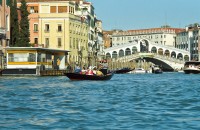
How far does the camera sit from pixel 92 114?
18.9 metres

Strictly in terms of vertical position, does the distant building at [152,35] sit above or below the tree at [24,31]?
above

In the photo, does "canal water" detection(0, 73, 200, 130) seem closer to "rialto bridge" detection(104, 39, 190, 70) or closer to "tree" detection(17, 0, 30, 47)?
"tree" detection(17, 0, 30, 47)

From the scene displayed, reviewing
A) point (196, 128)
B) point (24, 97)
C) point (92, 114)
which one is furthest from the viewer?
point (24, 97)

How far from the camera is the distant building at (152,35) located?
150 meters

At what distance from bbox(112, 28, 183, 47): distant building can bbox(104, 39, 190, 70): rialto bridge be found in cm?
2272

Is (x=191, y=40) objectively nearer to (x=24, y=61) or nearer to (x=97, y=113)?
(x=24, y=61)

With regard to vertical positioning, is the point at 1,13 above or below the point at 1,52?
above

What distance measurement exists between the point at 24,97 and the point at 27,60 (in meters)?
27.1

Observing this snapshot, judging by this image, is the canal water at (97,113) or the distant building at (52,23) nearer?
the canal water at (97,113)

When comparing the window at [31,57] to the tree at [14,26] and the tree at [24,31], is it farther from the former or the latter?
the tree at [14,26]

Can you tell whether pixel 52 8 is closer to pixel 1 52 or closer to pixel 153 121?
pixel 1 52

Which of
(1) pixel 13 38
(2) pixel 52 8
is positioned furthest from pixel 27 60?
(2) pixel 52 8

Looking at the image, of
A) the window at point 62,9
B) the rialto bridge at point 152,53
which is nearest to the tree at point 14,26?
the window at point 62,9

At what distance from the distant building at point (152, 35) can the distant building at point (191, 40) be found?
17.5 feet
